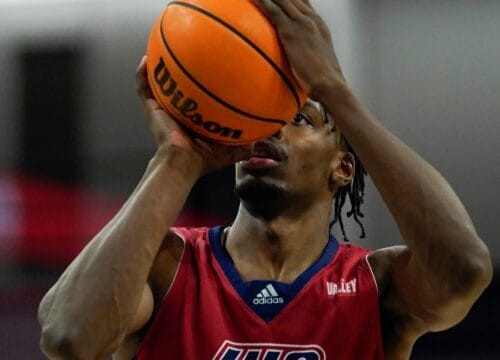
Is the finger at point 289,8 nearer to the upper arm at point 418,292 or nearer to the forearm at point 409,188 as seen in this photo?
the forearm at point 409,188

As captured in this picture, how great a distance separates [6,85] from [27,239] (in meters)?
0.82

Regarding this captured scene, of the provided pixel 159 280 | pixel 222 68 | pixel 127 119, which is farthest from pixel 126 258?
pixel 127 119

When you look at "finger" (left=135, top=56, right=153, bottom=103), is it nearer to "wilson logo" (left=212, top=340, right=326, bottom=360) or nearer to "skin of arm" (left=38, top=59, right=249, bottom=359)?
"skin of arm" (left=38, top=59, right=249, bottom=359)

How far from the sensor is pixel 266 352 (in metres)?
2.27

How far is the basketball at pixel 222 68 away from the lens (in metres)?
1.99

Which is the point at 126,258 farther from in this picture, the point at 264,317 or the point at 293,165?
the point at 293,165

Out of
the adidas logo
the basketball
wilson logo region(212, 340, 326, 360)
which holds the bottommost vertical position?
wilson logo region(212, 340, 326, 360)

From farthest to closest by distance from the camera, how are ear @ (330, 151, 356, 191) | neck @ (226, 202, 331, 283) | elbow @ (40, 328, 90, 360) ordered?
1. ear @ (330, 151, 356, 191)
2. neck @ (226, 202, 331, 283)
3. elbow @ (40, 328, 90, 360)

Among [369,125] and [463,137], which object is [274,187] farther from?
[463,137]

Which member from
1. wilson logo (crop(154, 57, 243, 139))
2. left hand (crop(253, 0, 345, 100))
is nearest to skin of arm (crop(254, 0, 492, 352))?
left hand (crop(253, 0, 345, 100))

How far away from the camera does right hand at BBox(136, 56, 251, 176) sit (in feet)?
7.02

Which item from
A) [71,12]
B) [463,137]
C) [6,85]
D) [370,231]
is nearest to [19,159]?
[6,85]

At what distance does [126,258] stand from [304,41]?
23.3 inches

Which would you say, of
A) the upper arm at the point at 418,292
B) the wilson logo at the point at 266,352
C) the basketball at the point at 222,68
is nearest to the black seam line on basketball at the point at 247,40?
the basketball at the point at 222,68
